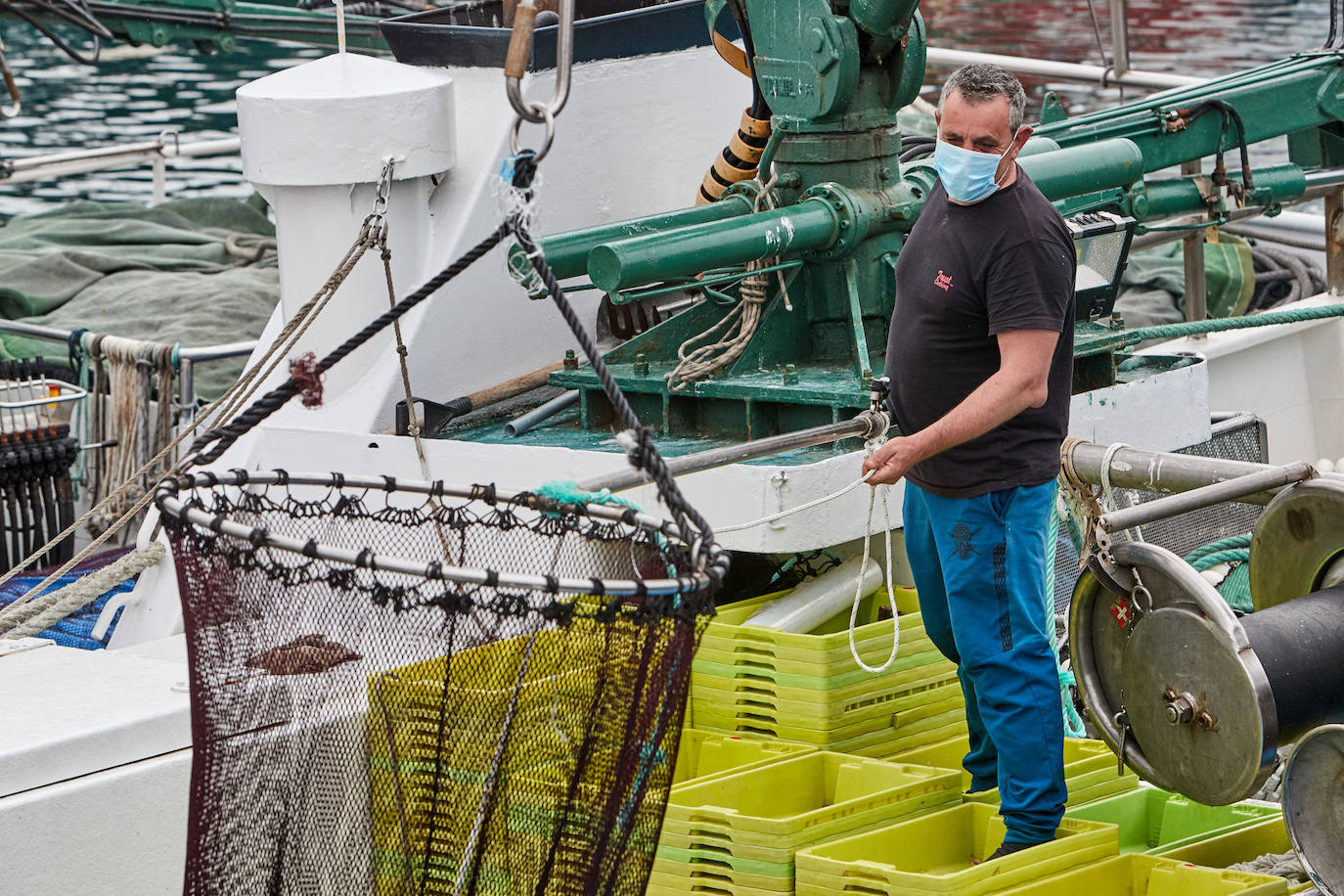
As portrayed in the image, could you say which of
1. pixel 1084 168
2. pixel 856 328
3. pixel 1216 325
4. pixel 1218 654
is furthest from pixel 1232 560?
pixel 1218 654

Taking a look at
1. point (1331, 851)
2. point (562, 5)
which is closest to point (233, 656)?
point (562, 5)

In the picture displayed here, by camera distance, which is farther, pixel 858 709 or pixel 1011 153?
pixel 858 709

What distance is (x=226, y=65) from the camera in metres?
29.7

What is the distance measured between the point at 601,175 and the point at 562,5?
130 inches

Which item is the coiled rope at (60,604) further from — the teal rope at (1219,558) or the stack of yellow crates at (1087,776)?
the teal rope at (1219,558)

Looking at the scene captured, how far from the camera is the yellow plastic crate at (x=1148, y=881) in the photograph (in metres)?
3.61

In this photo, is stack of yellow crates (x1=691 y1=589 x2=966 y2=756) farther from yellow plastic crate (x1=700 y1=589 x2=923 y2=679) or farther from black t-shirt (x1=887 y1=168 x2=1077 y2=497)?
black t-shirt (x1=887 y1=168 x2=1077 y2=497)

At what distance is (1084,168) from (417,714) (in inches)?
134

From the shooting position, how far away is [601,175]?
6.50 meters

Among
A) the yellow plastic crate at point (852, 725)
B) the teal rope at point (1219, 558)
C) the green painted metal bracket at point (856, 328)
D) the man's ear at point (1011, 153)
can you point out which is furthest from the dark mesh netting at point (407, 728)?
the teal rope at point (1219, 558)

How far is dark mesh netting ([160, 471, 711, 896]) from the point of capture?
9.62ft

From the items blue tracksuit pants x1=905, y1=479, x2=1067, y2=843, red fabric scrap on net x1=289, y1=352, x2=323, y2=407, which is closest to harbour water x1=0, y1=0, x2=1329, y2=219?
blue tracksuit pants x1=905, y1=479, x2=1067, y2=843

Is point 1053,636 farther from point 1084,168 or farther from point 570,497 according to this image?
point 1084,168

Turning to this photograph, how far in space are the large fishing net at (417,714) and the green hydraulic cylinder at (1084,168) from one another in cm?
277
